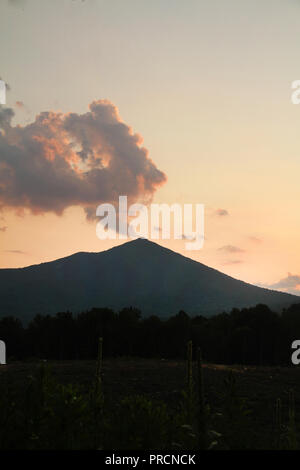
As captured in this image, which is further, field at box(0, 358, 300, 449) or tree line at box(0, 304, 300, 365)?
tree line at box(0, 304, 300, 365)

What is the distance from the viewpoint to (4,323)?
294 feet

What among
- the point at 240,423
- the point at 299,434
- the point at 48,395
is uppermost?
the point at 48,395

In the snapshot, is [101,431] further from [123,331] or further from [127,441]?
[123,331]

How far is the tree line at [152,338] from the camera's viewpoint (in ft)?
285

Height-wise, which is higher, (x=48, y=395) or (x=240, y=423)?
(x=48, y=395)

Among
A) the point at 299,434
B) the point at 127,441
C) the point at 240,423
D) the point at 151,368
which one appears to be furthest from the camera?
A: the point at 151,368

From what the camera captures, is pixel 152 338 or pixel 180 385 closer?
pixel 180 385

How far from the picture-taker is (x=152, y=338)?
86938mm

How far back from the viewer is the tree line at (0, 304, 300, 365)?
86.8 meters

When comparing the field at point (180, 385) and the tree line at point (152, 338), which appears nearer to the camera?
the field at point (180, 385)

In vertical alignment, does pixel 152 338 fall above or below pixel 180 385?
above
